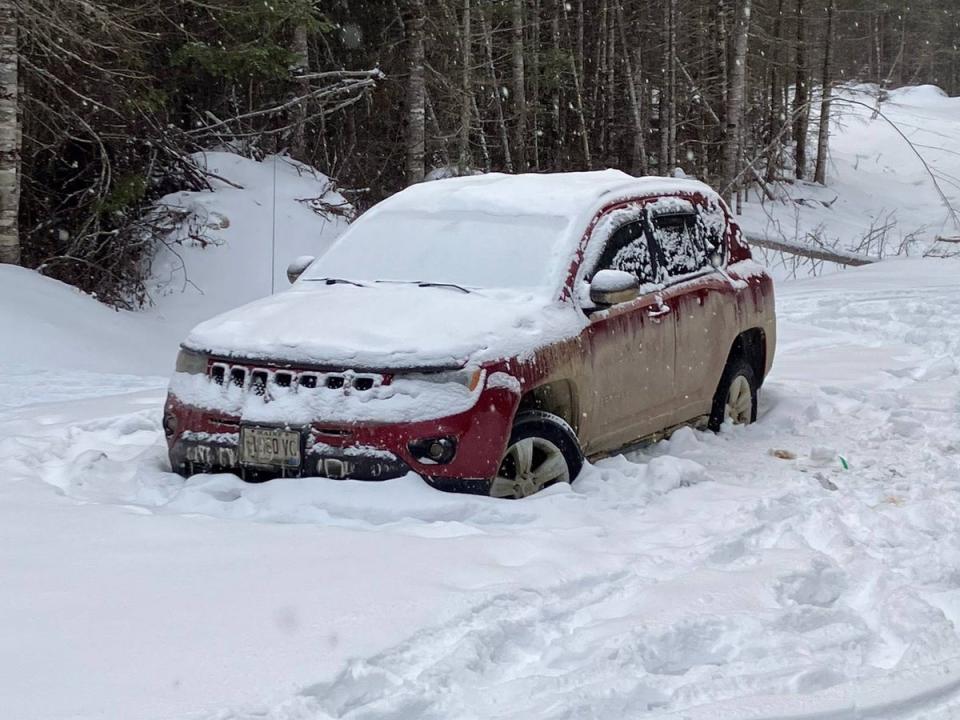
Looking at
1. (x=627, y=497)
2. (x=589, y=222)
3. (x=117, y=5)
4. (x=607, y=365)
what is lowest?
(x=627, y=497)

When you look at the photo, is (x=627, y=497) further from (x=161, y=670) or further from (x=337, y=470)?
(x=161, y=670)

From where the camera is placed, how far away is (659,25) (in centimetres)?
3241

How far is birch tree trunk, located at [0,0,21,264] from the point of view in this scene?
12.4 meters

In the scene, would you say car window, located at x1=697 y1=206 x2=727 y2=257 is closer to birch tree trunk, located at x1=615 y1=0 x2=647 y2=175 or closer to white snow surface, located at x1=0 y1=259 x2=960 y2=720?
white snow surface, located at x1=0 y1=259 x2=960 y2=720

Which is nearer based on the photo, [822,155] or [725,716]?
[725,716]

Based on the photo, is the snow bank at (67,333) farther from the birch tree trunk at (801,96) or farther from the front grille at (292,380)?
the birch tree trunk at (801,96)

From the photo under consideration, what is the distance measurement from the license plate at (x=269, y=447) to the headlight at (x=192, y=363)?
0.48 metres

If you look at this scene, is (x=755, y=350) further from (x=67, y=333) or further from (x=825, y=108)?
(x=825, y=108)

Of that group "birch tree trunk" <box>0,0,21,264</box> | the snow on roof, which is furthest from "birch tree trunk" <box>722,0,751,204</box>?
the snow on roof

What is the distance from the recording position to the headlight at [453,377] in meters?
5.62

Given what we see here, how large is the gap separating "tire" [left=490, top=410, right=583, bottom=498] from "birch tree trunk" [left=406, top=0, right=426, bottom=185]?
11322 mm

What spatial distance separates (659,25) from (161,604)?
99.3 ft

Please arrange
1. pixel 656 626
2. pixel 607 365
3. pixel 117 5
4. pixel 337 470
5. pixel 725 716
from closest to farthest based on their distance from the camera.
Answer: pixel 725 716 → pixel 656 626 → pixel 337 470 → pixel 607 365 → pixel 117 5

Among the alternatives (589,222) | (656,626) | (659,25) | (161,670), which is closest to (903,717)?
(656,626)
